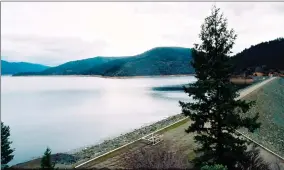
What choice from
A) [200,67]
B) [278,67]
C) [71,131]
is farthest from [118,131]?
[278,67]

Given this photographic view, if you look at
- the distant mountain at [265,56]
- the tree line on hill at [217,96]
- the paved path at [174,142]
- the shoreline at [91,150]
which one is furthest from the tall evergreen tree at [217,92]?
the distant mountain at [265,56]

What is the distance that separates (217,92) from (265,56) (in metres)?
147

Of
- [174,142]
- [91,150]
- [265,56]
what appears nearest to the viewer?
[174,142]

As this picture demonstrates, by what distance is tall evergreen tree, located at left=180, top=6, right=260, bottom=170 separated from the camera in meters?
13.5

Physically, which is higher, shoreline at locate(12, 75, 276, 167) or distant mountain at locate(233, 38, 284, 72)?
distant mountain at locate(233, 38, 284, 72)

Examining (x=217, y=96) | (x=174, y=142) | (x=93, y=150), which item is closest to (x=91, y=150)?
(x=93, y=150)

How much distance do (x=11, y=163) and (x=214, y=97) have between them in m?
17.4

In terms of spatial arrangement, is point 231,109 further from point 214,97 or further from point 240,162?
point 240,162

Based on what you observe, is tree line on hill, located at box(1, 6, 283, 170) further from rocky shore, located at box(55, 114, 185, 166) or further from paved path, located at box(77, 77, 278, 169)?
rocky shore, located at box(55, 114, 185, 166)

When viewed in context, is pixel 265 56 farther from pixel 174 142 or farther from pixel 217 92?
pixel 217 92

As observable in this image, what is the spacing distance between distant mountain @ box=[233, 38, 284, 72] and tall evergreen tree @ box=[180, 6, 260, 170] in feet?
403

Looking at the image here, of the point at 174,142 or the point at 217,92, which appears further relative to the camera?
the point at 174,142

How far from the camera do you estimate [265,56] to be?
15125 centimetres

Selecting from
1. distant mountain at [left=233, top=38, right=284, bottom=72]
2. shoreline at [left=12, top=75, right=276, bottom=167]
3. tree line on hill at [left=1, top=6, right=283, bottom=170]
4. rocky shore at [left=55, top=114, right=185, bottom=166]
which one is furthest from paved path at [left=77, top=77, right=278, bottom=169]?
distant mountain at [left=233, top=38, right=284, bottom=72]
